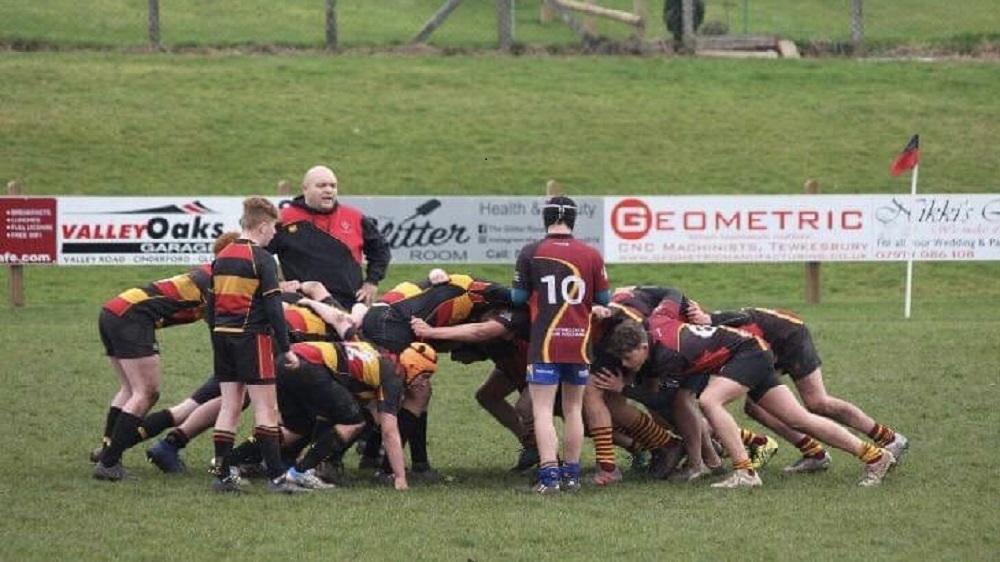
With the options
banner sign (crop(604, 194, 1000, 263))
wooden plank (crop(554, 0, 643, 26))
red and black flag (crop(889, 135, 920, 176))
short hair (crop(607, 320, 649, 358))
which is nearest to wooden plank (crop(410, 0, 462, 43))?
wooden plank (crop(554, 0, 643, 26))

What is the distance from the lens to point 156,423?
11445 mm

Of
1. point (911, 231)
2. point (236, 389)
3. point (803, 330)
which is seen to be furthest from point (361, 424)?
point (911, 231)

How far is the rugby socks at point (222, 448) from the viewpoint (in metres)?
10.3

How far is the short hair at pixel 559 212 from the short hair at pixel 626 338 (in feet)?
2.34

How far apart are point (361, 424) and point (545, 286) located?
1374 millimetres

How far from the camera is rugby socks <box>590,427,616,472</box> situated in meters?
10.9

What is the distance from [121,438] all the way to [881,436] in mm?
4719

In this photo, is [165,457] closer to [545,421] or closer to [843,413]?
[545,421]

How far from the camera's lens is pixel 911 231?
22.1 metres

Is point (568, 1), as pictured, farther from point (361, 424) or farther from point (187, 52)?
point (361, 424)

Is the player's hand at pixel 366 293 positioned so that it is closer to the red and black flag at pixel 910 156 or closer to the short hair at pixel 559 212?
the short hair at pixel 559 212

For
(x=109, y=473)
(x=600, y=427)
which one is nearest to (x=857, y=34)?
(x=600, y=427)

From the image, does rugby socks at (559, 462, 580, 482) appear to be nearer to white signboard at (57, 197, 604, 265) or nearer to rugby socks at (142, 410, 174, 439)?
rugby socks at (142, 410, 174, 439)

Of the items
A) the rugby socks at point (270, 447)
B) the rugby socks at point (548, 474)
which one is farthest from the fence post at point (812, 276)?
the rugby socks at point (270, 447)
